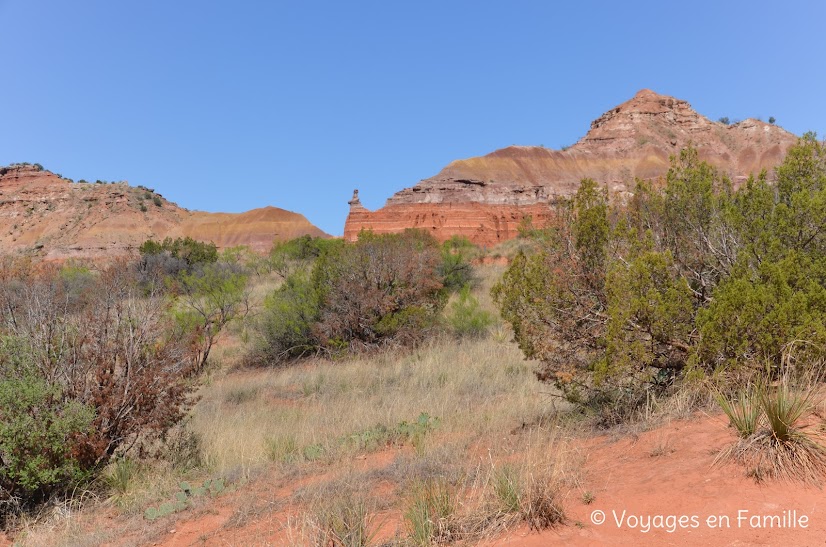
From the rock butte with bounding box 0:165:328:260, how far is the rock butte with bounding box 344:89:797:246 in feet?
68.5

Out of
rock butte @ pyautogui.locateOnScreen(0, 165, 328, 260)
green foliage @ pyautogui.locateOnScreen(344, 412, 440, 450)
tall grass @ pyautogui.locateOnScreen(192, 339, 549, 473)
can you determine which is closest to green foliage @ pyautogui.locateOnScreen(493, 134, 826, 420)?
tall grass @ pyautogui.locateOnScreen(192, 339, 549, 473)

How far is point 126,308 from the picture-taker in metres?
6.68

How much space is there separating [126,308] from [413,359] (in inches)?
236

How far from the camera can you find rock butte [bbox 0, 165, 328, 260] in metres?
56.4

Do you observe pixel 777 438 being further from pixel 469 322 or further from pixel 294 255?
pixel 294 255

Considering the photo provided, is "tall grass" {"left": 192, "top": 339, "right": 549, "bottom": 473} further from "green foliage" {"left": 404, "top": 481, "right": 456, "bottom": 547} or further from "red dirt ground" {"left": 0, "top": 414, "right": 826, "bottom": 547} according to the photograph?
"green foliage" {"left": 404, "top": 481, "right": 456, "bottom": 547}

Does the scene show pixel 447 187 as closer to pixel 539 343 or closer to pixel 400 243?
pixel 400 243

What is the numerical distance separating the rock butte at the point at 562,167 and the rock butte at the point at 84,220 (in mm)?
20891

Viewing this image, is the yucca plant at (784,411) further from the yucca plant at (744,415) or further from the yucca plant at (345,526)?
the yucca plant at (345,526)

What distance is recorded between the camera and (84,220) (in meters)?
60.3

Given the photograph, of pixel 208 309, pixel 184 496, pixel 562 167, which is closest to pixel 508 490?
pixel 184 496

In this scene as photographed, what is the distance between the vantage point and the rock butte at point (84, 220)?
5638 cm

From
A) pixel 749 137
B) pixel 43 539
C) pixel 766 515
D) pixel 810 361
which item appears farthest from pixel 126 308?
pixel 749 137

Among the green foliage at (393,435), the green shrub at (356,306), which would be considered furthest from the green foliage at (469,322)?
the green foliage at (393,435)
